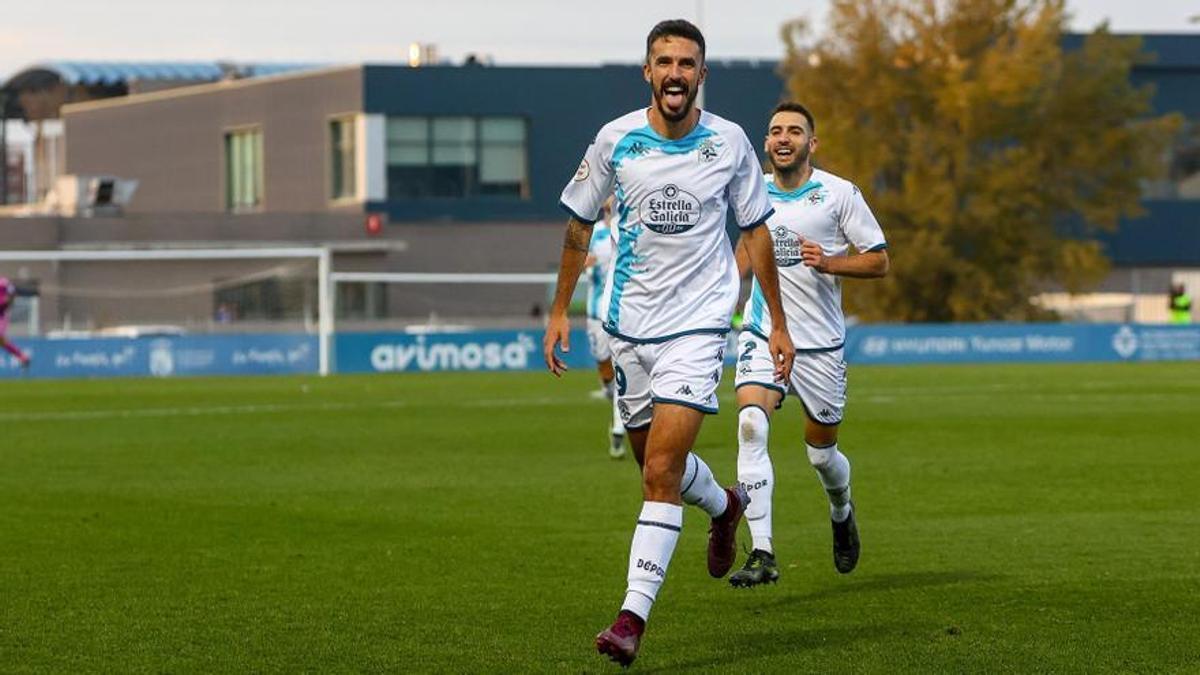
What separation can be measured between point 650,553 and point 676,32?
206 cm

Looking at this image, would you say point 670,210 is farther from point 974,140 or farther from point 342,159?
point 342,159

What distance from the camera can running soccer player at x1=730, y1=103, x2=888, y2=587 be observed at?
11.9 meters

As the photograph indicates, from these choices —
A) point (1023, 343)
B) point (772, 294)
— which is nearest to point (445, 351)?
point (1023, 343)

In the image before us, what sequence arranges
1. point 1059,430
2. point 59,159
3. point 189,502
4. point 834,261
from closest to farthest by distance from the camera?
point 834,261 < point 189,502 < point 1059,430 < point 59,159

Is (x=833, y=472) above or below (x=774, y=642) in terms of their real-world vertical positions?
→ above

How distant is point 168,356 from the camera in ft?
151

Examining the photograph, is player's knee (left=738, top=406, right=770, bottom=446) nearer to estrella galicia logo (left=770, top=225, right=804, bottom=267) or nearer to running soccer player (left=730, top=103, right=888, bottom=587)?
running soccer player (left=730, top=103, right=888, bottom=587)

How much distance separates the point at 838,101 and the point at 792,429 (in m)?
41.7

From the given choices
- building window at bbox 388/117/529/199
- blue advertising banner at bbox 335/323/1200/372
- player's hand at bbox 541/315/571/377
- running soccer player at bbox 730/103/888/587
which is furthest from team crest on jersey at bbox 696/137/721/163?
building window at bbox 388/117/529/199

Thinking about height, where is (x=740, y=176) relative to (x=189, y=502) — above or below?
above

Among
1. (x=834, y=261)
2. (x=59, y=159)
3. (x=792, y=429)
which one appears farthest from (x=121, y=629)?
(x=59, y=159)

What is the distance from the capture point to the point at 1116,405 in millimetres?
30234

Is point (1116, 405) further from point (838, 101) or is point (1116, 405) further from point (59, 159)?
point (59, 159)

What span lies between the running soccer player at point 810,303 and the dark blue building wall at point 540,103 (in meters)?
65.4
